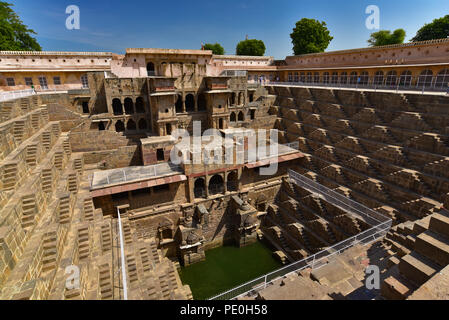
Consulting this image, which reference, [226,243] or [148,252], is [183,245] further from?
[226,243]

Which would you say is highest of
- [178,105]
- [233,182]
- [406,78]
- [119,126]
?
[406,78]

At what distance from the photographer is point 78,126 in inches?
822

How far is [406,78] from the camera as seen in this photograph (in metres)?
23.5

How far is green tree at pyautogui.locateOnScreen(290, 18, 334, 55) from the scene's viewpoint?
143 feet

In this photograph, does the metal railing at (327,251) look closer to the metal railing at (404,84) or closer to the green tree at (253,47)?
the metal railing at (404,84)

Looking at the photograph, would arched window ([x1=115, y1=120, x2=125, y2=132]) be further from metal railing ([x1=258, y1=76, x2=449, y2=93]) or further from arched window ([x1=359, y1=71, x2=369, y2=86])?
arched window ([x1=359, y1=71, x2=369, y2=86])

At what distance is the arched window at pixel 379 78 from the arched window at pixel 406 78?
1827 mm

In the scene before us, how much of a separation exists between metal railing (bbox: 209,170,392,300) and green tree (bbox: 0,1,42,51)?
41.5m

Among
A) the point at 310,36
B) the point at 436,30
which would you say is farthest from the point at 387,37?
the point at 310,36

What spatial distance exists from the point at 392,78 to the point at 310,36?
938 inches

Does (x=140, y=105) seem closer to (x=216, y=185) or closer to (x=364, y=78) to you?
(x=216, y=185)

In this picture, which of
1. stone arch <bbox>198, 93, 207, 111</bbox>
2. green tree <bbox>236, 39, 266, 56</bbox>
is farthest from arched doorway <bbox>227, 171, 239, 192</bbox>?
green tree <bbox>236, 39, 266, 56</bbox>

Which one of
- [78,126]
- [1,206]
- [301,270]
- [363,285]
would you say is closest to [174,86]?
[78,126]

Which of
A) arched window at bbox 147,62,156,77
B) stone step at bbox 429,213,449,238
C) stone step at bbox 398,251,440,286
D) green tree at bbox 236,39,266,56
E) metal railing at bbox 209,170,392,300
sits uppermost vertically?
green tree at bbox 236,39,266,56
